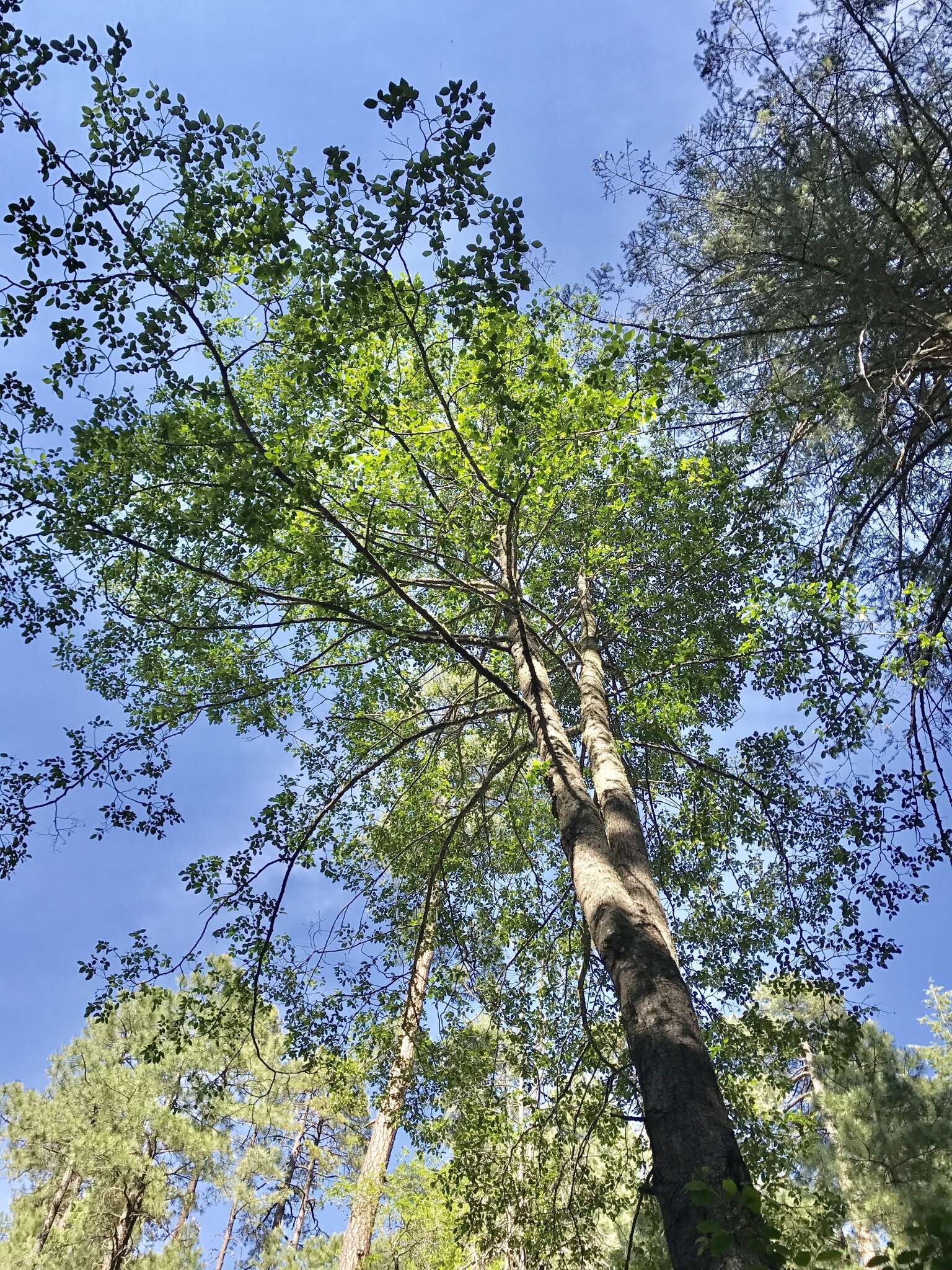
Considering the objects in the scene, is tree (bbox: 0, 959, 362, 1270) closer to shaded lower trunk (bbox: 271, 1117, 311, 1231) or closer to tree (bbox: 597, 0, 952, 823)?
shaded lower trunk (bbox: 271, 1117, 311, 1231)

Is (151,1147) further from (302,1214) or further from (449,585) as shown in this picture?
(449,585)

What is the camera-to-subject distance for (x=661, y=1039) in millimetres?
3359

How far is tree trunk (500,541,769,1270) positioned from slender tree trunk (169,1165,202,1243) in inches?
633

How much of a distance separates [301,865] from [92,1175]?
1117 cm

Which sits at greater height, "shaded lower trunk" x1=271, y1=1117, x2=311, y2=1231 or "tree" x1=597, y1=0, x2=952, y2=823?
"tree" x1=597, y1=0, x2=952, y2=823

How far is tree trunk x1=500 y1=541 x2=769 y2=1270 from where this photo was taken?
2781mm

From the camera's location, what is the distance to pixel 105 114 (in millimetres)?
4043

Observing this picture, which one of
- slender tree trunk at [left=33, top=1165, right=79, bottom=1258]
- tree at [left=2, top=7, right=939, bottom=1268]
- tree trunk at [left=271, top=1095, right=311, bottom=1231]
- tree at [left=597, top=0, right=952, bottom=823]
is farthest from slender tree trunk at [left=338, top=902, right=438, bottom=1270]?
tree trunk at [left=271, top=1095, right=311, bottom=1231]

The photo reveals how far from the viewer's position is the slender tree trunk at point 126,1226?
42.3 ft

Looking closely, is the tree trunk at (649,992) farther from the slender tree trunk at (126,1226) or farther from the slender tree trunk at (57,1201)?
the slender tree trunk at (57,1201)

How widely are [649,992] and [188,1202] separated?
17640mm

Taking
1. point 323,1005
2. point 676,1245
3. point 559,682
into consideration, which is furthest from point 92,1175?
point 676,1245

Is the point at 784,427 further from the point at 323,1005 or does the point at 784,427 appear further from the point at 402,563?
the point at 323,1005

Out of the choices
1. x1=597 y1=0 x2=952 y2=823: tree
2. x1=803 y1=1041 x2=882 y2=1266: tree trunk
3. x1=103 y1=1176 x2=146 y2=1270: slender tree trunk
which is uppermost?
x1=597 y1=0 x2=952 y2=823: tree
